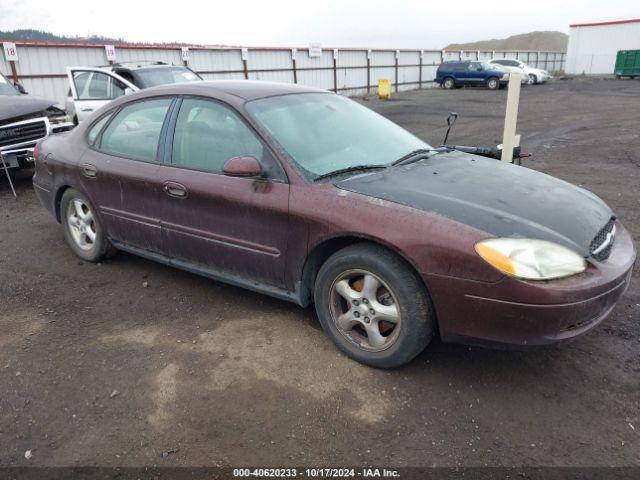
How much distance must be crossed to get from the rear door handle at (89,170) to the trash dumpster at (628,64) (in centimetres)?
4070

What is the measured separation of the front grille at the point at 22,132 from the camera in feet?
23.7

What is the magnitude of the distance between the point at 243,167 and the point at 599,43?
2050 inches

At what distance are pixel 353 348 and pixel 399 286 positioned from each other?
552 mm

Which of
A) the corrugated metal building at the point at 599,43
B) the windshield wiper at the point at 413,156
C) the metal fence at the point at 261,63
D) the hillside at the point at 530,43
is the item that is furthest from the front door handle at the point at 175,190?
the hillside at the point at 530,43

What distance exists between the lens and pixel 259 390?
2.81m

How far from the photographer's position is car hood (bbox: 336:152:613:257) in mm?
2637

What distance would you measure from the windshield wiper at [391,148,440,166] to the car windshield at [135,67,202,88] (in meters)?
7.33

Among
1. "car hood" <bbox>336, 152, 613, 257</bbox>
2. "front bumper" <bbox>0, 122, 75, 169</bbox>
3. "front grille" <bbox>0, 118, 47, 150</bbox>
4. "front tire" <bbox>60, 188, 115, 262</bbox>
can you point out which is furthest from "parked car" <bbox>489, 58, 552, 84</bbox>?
"front tire" <bbox>60, 188, 115, 262</bbox>

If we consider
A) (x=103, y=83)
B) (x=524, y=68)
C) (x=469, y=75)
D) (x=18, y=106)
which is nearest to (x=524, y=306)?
(x=18, y=106)

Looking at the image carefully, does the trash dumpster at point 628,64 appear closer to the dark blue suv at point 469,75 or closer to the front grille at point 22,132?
the dark blue suv at point 469,75

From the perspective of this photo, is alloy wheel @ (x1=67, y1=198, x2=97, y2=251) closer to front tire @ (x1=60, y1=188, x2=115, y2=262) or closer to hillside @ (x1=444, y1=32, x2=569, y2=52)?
front tire @ (x1=60, y1=188, x2=115, y2=262)

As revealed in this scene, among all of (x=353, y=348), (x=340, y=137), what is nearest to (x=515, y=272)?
(x=353, y=348)

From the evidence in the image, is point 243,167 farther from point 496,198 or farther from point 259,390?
point 496,198

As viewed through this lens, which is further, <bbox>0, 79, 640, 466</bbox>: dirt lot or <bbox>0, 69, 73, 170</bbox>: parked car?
<bbox>0, 69, 73, 170</bbox>: parked car
